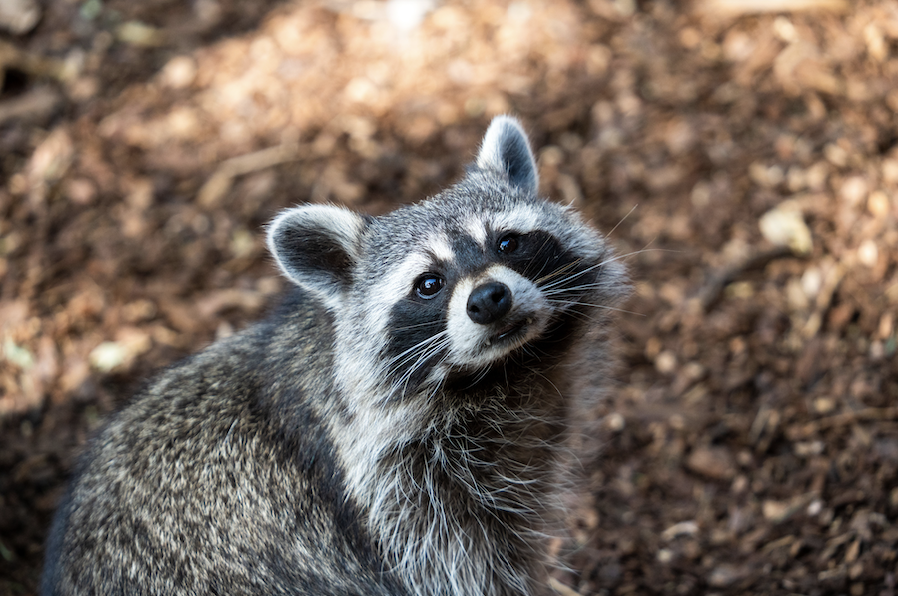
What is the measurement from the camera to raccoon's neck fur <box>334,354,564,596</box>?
356 cm

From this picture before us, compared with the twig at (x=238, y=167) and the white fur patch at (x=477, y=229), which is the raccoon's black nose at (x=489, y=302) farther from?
the twig at (x=238, y=167)

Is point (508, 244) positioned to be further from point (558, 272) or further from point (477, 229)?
point (558, 272)

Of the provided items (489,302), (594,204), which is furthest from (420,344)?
(594,204)

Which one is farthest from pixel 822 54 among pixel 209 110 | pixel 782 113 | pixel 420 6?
pixel 209 110

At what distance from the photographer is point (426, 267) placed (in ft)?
11.5

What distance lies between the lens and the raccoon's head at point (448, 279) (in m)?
3.35

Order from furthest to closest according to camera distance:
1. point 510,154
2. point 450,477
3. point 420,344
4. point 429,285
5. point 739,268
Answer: point 739,268 → point 510,154 → point 450,477 → point 429,285 → point 420,344

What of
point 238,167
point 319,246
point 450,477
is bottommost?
point 450,477

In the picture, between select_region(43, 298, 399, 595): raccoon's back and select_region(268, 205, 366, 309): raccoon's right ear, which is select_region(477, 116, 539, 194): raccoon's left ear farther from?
select_region(43, 298, 399, 595): raccoon's back

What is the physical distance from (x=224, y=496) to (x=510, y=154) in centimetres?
236

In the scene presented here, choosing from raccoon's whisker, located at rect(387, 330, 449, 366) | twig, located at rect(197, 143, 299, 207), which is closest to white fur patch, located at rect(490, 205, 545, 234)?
raccoon's whisker, located at rect(387, 330, 449, 366)

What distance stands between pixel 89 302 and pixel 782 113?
5.83m

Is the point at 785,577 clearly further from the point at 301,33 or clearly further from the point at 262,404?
the point at 301,33

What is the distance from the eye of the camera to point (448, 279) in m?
3.46
